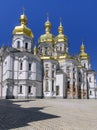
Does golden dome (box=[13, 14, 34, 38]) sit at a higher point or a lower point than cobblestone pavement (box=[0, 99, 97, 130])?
higher

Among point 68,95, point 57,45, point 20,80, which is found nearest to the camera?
point 20,80

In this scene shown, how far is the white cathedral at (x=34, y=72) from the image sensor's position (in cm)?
4550

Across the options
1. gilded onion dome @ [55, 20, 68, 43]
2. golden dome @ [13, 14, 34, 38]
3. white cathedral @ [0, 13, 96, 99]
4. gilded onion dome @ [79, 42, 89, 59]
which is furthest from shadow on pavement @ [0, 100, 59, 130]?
gilded onion dome @ [79, 42, 89, 59]

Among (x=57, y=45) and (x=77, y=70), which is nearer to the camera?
(x=77, y=70)

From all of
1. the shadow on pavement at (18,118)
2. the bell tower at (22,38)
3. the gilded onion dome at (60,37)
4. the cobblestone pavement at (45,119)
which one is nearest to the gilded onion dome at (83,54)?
the gilded onion dome at (60,37)

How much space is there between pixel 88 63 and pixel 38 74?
27.4m

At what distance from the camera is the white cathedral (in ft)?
149

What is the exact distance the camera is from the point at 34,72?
47.2 meters

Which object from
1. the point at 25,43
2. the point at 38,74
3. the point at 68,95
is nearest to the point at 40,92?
the point at 38,74

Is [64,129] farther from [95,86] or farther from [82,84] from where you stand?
[95,86]

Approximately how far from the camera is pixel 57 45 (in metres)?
64.4

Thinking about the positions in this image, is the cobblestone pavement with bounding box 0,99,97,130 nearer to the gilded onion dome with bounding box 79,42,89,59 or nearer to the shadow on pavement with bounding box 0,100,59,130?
the shadow on pavement with bounding box 0,100,59,130

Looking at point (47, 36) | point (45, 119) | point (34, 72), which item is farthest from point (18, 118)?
point (47, 36)

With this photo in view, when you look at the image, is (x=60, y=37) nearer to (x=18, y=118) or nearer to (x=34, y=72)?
(x=34, y=72)
